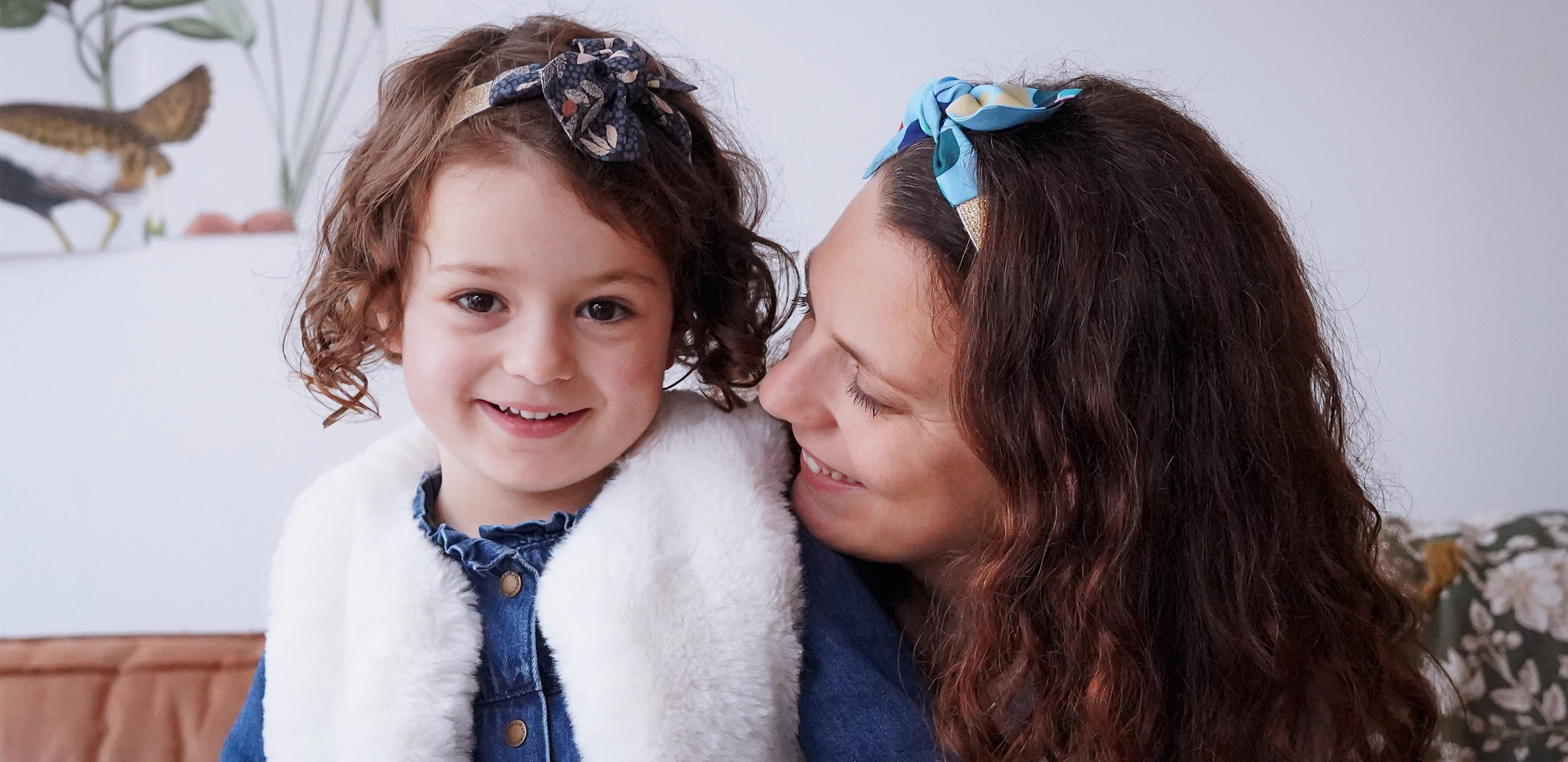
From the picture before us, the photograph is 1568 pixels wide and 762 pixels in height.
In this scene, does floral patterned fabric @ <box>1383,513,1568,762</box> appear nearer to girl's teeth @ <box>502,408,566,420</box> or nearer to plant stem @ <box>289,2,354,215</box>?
girl's teeth @ <box>502,408,566,420</box>

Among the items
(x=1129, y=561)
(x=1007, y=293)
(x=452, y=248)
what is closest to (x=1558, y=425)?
(x=1129, y=561)

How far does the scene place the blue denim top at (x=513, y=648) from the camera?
112 centimetres

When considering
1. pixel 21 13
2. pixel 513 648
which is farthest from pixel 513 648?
pixel 21 13

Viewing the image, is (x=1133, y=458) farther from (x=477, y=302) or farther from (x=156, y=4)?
(x=156, y=4)

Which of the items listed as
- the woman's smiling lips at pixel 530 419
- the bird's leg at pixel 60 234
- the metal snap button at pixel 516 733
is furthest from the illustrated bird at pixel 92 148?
the metal snap button at pixel 516 733

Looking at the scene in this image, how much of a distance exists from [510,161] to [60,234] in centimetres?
154

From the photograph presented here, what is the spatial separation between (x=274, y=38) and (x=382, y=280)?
1.20 meters

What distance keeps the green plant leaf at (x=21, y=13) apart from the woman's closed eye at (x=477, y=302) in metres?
1.59

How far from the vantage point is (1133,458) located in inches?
40.6

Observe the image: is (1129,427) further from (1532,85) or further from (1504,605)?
(1532,85)

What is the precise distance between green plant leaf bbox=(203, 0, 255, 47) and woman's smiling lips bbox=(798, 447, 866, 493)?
62.5 inches

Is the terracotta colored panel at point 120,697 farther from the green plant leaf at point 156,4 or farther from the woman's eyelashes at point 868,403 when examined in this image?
the green plant leaf at point 156,4

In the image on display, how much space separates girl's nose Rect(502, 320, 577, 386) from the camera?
107 cm

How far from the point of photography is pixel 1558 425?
1970mm
